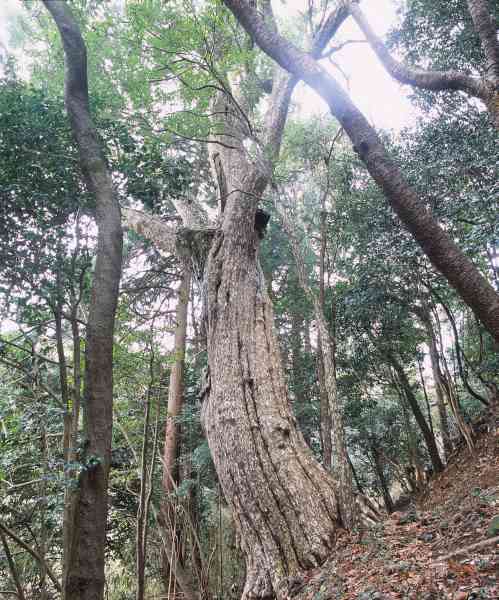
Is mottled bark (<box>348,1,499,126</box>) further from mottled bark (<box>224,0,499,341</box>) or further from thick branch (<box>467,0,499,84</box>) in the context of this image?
mottled bark (<box>224,0,499,341</box>)

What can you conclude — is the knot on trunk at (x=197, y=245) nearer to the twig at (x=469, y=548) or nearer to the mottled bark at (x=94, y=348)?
the mottled bark at (x=94, y=348)

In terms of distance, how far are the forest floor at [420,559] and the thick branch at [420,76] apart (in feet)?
10.6

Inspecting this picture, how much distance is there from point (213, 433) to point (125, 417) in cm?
229

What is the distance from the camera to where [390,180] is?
128 inches

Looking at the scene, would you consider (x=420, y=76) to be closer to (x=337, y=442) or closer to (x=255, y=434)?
(x=337, y=442)

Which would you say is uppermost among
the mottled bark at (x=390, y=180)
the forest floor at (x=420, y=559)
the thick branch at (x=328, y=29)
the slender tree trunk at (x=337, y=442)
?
the thick branch at (x=328, y=29)

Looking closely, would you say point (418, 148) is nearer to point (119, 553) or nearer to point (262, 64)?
point (262, 64)

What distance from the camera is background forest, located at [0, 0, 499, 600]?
3.27 meters

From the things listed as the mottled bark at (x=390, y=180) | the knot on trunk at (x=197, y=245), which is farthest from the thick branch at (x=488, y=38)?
the knot on trunk at (x=197, y=245)

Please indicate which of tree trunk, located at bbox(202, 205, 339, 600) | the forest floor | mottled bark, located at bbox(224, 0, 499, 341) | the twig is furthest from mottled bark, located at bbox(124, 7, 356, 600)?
mottled bark, located at bbox(224, 0, 499, 341)

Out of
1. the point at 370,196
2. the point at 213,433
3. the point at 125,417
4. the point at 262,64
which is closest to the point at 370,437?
the point at 370,196

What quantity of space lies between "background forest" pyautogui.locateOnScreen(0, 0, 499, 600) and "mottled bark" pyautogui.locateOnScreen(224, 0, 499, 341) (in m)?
0.10

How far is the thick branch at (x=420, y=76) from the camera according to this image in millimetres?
3328

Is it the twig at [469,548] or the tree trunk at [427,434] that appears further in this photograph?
the tree trunk at [427,434]
